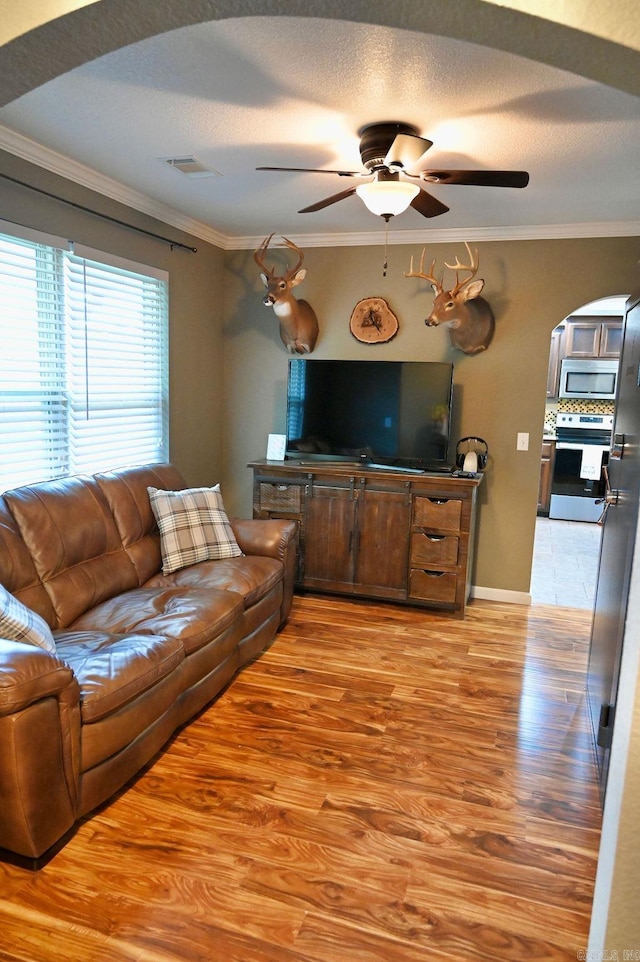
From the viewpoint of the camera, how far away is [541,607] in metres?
4.47

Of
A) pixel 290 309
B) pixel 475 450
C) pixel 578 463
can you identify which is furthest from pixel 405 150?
pixel 578 463

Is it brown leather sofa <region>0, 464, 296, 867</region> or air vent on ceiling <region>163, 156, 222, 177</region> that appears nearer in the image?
brown leather sofa <region>0, 464, 296, 867</region>

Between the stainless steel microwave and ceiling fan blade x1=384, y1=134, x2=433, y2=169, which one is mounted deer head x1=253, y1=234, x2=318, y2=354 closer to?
ceiling fan blade x1=384, y1=134, x2=433, y2=169

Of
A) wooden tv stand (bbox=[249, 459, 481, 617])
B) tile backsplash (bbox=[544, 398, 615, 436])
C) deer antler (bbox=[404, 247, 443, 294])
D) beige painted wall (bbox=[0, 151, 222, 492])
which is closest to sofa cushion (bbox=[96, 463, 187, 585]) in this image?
beige painted wall (bbox=[0, 151, 222, 492])

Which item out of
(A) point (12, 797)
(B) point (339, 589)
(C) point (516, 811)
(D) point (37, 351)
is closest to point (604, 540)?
(C) point (516, 811)

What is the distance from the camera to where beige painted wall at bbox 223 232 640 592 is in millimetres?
4152

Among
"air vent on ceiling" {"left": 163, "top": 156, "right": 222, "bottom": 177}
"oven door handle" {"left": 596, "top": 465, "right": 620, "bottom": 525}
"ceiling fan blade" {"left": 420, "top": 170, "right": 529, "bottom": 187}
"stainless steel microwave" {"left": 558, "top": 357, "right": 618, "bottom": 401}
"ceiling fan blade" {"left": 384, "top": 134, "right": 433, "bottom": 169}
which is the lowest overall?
"oven door handle" {"left": 596, "top": 465, "right": 620, "bottom": 525}

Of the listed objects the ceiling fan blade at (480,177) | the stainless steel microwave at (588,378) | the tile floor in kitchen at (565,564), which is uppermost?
the ceiling fan blade at (480,177)

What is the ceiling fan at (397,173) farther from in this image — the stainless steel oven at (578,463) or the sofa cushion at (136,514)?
the stainless steel oven at (578,463)

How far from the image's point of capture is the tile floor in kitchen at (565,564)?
4719 mm

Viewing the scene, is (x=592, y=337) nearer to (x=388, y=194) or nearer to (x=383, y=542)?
(x=383, y=542)

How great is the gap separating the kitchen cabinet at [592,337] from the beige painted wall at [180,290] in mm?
4665

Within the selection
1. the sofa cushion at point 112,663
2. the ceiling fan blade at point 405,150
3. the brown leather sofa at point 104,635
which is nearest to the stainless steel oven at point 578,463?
the brown leather sofa at point 104,635

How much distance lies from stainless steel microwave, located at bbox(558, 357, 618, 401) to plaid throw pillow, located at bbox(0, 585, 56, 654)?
6.89 m
